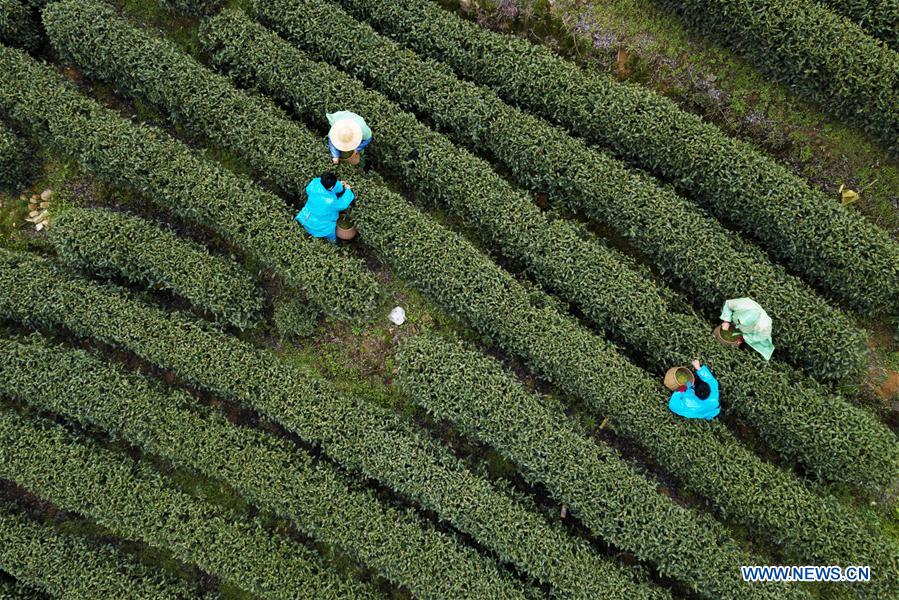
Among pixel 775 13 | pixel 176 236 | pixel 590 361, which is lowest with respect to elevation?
pixel 176 236

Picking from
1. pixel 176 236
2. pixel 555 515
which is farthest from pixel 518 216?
pixel 176 236

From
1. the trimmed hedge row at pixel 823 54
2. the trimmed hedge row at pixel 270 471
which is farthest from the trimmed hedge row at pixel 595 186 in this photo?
the trimmed hedge row at pixel 270 471

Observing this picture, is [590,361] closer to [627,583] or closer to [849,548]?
[627,583]

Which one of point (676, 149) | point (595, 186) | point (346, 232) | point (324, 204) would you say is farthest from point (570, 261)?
point (324, 204)

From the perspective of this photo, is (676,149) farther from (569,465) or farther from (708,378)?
(569,465)

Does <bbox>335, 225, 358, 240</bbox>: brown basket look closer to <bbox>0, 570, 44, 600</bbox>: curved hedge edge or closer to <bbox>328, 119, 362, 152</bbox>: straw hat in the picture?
<bbox>328, 119, 362, 152</bbox>: straw hat

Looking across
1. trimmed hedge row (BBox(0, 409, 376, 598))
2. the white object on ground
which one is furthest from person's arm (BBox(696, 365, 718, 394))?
trimmed hedge row (BBox(0, 409, 376, 598))
